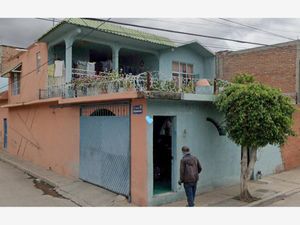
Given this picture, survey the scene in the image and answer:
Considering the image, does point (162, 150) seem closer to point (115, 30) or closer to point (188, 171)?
point (188, 171)

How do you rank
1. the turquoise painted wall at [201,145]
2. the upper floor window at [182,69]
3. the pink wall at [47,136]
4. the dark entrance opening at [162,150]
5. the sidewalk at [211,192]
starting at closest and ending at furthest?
the turquoise painted wall at [201,145] < the sidewalk at [211,192] < the dark entrance opening at [162,150] < the pink wall at [47,136] < the upper floor window at [182,69]

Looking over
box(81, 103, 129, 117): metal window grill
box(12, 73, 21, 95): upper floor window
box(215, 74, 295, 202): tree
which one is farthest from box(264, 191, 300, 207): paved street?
box(12, 73, 21, 95): upper floor window

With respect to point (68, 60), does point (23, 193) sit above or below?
below

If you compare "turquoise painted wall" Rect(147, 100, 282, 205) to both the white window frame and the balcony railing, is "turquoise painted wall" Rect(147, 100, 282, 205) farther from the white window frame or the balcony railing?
the white window frame

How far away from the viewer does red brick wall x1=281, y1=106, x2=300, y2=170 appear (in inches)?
517

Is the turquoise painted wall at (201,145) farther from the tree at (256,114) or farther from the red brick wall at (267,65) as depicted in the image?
the red brick wall at (267,65)

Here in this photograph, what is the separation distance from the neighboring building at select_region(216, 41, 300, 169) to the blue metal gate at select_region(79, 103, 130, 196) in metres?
11.4

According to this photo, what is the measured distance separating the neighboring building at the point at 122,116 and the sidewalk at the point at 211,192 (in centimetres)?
28

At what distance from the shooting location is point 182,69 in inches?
674

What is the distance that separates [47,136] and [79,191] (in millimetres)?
5007

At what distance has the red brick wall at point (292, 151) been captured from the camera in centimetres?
1312

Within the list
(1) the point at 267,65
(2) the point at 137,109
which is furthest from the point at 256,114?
(1) the point at 267,65

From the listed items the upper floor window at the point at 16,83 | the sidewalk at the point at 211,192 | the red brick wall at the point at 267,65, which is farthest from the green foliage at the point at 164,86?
the upper floor window at the point at 16,83

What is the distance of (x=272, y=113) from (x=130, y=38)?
753 cm
